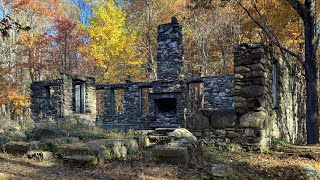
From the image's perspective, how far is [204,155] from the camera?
6.47 m

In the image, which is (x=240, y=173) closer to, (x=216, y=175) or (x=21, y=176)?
(x=216, y=175)

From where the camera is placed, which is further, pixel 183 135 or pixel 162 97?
pixel 162 97

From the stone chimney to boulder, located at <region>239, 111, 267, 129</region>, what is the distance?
1049cm

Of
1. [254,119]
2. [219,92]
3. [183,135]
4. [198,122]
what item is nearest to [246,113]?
[254,119]

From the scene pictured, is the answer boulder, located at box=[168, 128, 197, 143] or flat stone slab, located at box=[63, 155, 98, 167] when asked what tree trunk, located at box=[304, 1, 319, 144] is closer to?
boulder, located at box=[168, 128, 197, 143]

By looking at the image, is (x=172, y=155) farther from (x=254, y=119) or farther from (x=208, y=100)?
(x=208, y=100)

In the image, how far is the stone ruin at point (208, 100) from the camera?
7.33 m

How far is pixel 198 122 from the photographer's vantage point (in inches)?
313

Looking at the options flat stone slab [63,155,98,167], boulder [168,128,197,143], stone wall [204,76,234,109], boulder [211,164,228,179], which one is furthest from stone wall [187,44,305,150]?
stone wall [204,76,234,109]

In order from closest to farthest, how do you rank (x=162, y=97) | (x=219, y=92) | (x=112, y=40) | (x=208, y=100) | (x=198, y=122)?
(x=198, y=122) → (x=219, y=92) → (x=208, y=100) → (x=162, y=97) → (x=112, y=40)

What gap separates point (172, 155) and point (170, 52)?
1286cm

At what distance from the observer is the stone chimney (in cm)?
1764

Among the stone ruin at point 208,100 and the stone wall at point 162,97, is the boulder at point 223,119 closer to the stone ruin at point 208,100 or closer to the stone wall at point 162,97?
the stone ruin at point 208,100

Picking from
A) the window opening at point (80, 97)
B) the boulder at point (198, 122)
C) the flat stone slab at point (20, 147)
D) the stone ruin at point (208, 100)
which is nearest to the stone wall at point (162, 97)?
the stone ruin at point (208, 100)
